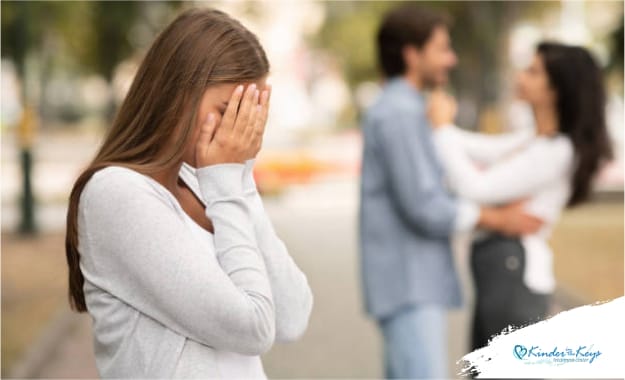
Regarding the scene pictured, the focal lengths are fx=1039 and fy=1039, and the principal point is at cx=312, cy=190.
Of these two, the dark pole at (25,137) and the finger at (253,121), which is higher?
the finger at (253,121)

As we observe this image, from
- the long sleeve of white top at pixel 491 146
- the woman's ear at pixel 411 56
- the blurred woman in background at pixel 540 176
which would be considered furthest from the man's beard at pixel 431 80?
the blurred woman in background at pixel 540 176

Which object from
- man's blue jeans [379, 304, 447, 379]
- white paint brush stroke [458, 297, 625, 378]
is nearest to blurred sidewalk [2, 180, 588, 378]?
man's blue jeans [379, 304, 447, 379]

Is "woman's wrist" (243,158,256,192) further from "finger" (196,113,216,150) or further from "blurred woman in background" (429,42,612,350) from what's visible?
"blurred woman in background" (429,42,612,350)

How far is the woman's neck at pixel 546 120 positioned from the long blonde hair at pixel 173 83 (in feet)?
6.89

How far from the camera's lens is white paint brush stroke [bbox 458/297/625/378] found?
44.6 inches

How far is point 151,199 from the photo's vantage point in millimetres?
1670

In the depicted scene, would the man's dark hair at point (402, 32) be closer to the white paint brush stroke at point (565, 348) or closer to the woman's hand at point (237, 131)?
the woman's hand at point (237, 131)

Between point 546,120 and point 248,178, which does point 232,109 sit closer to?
point 248,178

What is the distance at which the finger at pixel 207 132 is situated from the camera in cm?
168

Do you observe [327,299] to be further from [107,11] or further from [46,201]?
[46,201]

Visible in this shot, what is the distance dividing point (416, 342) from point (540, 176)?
751mm

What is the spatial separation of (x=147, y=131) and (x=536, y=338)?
0.83 metres

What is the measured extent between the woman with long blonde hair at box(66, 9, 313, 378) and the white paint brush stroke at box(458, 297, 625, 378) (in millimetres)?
523

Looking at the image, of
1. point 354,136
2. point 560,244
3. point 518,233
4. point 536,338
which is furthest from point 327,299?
point 354,136
